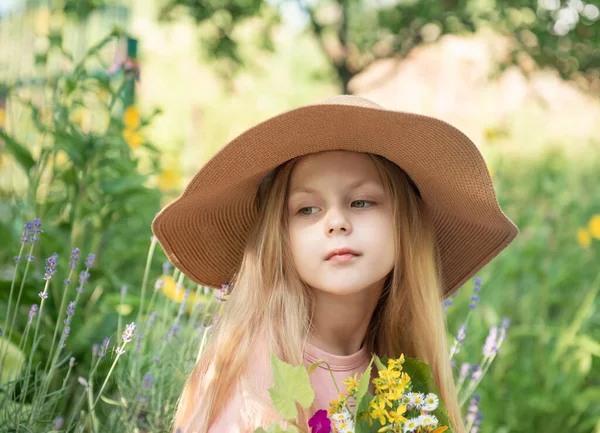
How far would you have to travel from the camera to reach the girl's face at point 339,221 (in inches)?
64.0

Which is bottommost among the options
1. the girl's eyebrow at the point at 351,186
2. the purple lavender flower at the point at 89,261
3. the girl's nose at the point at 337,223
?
the purple lavender flower at the point at 89,261

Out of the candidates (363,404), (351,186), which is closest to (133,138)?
(351,186)

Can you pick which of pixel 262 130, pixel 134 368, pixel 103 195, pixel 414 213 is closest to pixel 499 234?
pixel 414 213

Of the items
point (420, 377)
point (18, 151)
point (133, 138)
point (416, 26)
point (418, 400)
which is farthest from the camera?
point (416, 26)

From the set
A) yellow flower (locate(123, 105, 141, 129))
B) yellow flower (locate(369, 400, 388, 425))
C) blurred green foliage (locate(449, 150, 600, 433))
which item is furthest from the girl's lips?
yellow flower (locate(123, 105, 141, 129))

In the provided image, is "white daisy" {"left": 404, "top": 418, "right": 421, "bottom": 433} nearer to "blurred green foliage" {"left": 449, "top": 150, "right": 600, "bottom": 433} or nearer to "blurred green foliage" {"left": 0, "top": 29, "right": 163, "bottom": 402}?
"blurred green foliage" {"left": 0, "top": 29, "right": 163, "bottom": 402}

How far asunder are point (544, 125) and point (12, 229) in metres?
6.13

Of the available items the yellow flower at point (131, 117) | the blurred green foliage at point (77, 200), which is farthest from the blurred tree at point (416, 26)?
the blurred green foliage at point (77, 200)

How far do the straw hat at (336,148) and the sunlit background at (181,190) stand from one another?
0.17 m

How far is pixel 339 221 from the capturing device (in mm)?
1604

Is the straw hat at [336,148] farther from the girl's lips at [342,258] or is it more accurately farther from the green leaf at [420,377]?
the green leaf at [420,377]

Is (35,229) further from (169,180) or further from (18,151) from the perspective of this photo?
(169,180)

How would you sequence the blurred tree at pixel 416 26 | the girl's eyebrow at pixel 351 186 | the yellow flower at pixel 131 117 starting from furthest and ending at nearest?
1. the blurred tree at pixel 416 26
2. the yellow flower at pixel 131 117
3. the girl's eyebrow at pixel 351 186

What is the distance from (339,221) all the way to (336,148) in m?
0.19
